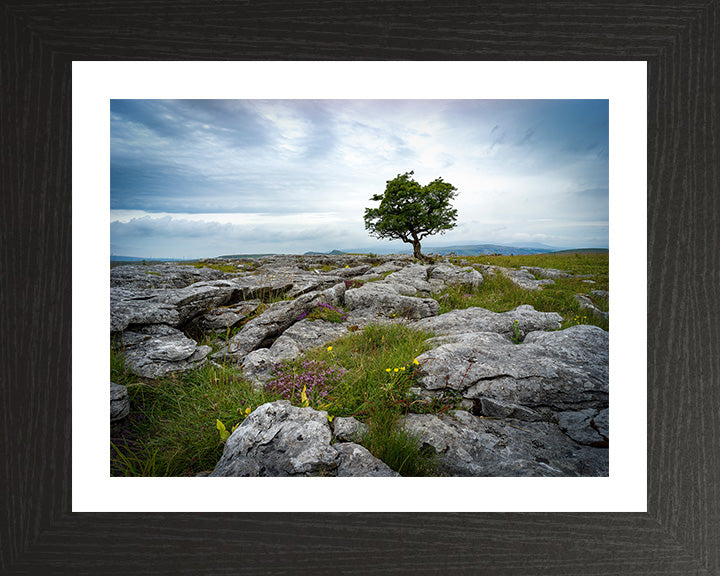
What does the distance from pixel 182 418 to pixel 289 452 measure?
0.68 m

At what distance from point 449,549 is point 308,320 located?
4.92 feet

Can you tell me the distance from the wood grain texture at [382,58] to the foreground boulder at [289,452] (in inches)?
7.1

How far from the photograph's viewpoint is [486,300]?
7.92 feet

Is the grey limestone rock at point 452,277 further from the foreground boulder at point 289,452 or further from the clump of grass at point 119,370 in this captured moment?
the clump of grass at point 119,370

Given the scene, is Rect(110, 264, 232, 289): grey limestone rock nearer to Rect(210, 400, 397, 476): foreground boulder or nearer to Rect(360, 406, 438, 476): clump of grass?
Rect(210, 400, 397, 476): foreground boulder

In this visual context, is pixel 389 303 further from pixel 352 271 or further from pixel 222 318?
pixel 222 318

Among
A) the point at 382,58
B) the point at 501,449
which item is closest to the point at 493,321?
the point at 501,449

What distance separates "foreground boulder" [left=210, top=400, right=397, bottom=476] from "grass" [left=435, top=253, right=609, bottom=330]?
1286 mm

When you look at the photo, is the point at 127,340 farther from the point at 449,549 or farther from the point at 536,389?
the point at 536,389

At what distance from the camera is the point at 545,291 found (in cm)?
227

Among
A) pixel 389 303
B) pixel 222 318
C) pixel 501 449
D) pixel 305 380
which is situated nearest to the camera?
pixel 501 449

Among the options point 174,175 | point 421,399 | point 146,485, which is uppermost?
point 174,175

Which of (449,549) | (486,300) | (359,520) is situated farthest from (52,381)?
(486,300)

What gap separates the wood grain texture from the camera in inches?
54.2
